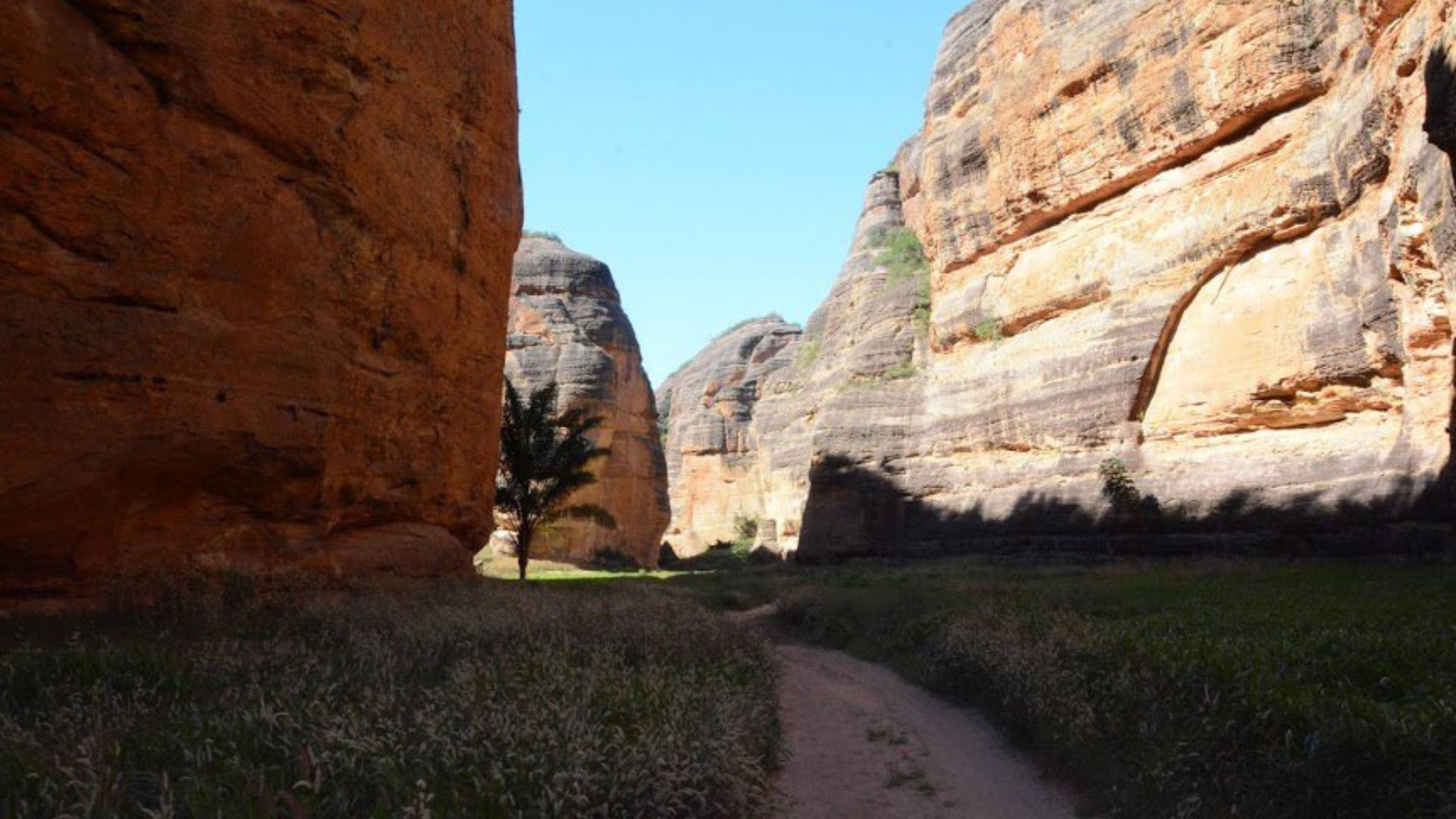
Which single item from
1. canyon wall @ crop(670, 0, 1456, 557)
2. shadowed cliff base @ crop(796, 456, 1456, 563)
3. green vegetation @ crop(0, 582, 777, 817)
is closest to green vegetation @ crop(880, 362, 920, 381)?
canyon wall @ crop(670, 0, 1456, 557)

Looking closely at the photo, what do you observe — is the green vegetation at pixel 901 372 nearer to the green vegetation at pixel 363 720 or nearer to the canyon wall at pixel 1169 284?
the canyon wall at pixel 1169 284

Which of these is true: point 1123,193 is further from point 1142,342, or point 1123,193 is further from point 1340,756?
point 1340,756

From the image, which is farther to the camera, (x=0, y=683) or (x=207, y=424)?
(x=207, y=424)

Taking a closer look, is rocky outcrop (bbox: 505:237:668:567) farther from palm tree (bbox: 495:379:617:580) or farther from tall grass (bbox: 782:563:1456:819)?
tall grass (bbox: 782:563:1456:819)

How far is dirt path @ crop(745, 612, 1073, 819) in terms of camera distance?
676 cm

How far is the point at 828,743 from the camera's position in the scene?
880cm

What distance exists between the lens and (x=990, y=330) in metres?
35.6

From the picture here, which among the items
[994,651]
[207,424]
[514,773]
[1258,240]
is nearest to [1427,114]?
[994,651]

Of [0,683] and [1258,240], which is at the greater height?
[1258,240]

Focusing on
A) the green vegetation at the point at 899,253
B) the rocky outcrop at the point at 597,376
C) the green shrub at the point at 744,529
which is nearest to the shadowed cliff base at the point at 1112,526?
the green vegetation at the point at 899,253

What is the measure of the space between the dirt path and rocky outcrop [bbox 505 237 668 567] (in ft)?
122

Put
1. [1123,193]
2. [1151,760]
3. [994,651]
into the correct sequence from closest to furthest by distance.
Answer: [1151,760] → [994,651] → [1123,193]

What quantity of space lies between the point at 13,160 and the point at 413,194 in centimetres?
569

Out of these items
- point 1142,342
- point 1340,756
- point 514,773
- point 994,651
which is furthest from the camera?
point 1142,342
